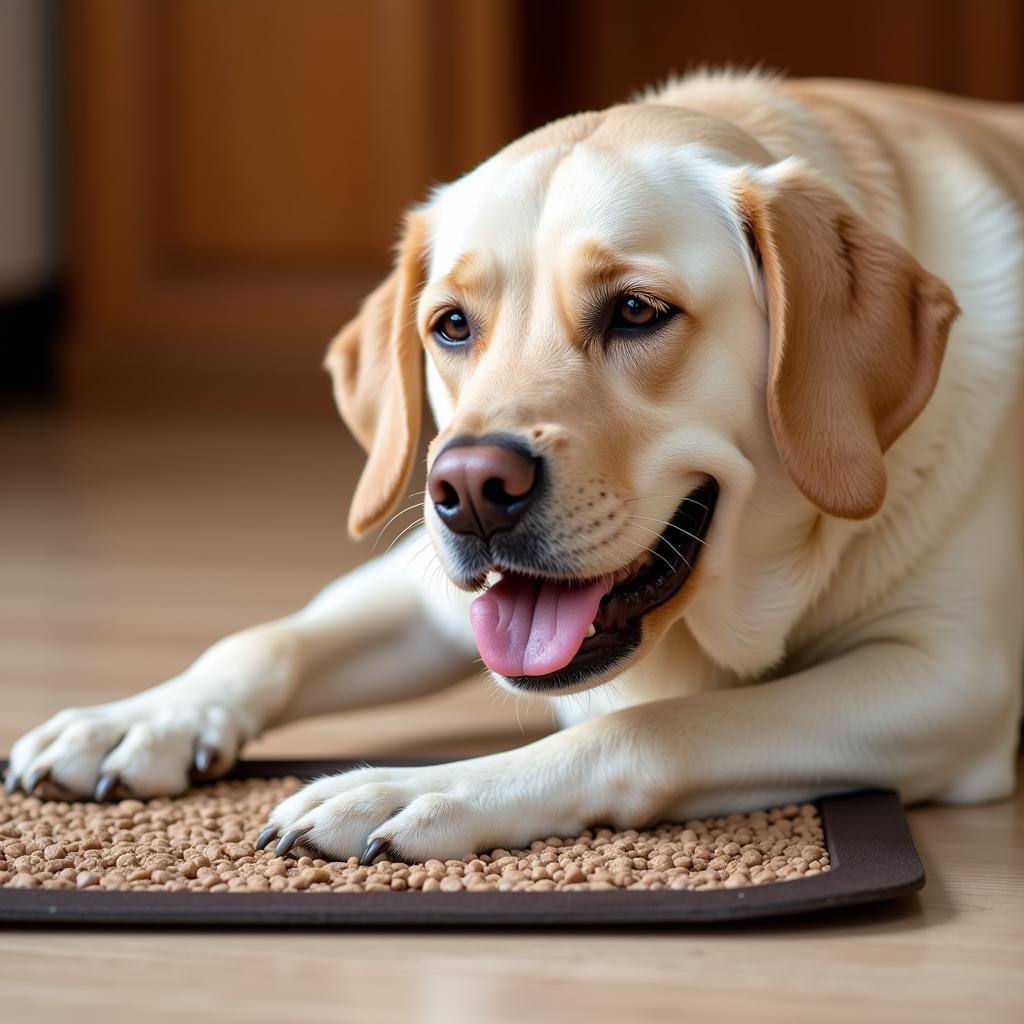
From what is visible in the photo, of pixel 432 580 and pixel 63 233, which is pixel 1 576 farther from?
pixel 63 233

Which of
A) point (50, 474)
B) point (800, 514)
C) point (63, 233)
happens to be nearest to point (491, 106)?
point (63, 233)

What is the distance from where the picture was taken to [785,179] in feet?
5.59

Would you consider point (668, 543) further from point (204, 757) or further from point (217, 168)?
point (217, 168)

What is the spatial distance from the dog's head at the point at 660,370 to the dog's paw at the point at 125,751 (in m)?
0.44

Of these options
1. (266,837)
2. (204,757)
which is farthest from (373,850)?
(204,757)

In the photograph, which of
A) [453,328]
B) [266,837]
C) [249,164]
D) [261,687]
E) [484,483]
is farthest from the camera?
[249,164]

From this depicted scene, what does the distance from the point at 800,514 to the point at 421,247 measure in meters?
0.57

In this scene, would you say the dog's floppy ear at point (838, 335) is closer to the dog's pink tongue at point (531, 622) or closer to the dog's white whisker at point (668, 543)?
the dog's white whisker at point (668, 543)

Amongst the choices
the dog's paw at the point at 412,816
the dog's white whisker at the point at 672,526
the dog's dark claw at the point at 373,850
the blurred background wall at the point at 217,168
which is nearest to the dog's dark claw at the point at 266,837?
the dog's paw at the point at 412,816

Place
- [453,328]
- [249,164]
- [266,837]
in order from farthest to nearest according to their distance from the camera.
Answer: [249,164] → [453,328] → [266,837]

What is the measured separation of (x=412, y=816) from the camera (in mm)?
1555

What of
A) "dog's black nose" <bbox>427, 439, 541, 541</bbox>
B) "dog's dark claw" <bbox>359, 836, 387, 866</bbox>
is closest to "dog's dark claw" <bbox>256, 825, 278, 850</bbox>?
"dog's dark claw" <bbox>359, 836, 387, 866</bbox>

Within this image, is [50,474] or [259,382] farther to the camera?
[259,382]

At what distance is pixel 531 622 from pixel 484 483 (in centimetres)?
18
